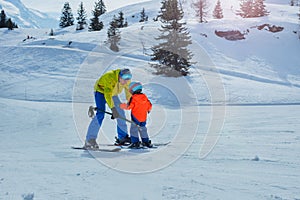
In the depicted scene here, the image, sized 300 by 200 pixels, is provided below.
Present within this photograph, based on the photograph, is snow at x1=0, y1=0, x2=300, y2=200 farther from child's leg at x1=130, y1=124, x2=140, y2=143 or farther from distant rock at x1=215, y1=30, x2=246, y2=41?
distant rock at x1=215, y1=30, x2=246, y2=41

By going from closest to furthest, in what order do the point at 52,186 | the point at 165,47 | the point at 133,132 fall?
the point at 52,186 < the point at 133,132 < the point at 165,47

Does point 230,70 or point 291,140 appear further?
point 230,70

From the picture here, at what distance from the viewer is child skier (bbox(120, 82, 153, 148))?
231 inches

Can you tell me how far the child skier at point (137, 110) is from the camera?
588 centimetres

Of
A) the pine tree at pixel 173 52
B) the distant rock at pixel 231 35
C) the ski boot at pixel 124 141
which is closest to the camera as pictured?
the ski boot at pixel 124 141

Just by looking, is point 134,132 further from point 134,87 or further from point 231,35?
point 231,35

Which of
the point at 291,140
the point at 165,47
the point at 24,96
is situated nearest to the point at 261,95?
the point at 165,47

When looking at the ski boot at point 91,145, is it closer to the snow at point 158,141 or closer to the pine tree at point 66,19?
the snow at point 158,141

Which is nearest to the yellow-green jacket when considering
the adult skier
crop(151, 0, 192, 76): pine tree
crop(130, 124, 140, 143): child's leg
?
the adult skier

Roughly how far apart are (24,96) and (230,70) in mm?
16529

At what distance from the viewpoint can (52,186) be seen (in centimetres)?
339

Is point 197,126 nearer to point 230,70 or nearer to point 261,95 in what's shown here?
point 261,95

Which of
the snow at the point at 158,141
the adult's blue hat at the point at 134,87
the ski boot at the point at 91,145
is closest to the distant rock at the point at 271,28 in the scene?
the snow at the point at 158,141

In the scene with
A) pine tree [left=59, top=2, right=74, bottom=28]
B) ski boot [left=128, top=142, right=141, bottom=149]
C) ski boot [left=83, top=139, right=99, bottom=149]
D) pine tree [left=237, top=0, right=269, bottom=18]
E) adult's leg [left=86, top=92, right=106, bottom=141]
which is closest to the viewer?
ski boot [left=83, top=139, right=99, bottom=149]
